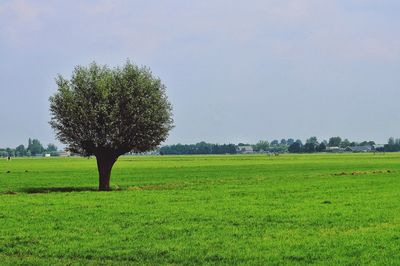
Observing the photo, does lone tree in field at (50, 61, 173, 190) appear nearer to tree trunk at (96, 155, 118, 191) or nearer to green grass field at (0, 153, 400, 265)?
tree trunk at (96, 155, 118, 191)

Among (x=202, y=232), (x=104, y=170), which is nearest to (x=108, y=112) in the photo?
(x=104, y=170)

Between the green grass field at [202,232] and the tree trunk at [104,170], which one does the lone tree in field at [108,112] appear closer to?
the tree trunk at [104,170]

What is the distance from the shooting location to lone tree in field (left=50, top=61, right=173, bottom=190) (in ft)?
189

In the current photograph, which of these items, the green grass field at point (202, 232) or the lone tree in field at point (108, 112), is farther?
the lone tree in field at point (108, 112)

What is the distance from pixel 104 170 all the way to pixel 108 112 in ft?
18.1

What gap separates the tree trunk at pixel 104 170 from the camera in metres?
59.4

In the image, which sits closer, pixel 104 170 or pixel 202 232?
pixel 202 232

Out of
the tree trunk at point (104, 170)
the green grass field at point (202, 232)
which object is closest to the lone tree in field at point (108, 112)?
the tree trunk at point (104, 170)

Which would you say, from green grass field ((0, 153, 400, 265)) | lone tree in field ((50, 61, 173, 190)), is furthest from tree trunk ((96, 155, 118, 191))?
green grass field ((0, 153, 400, 265))

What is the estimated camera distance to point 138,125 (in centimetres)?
5862

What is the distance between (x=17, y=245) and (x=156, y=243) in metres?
4.87

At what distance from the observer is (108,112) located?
57906 millimetres

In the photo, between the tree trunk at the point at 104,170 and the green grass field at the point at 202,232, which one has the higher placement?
the tree trunk at the point at 104,170

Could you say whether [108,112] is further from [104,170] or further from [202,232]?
[202,232]
